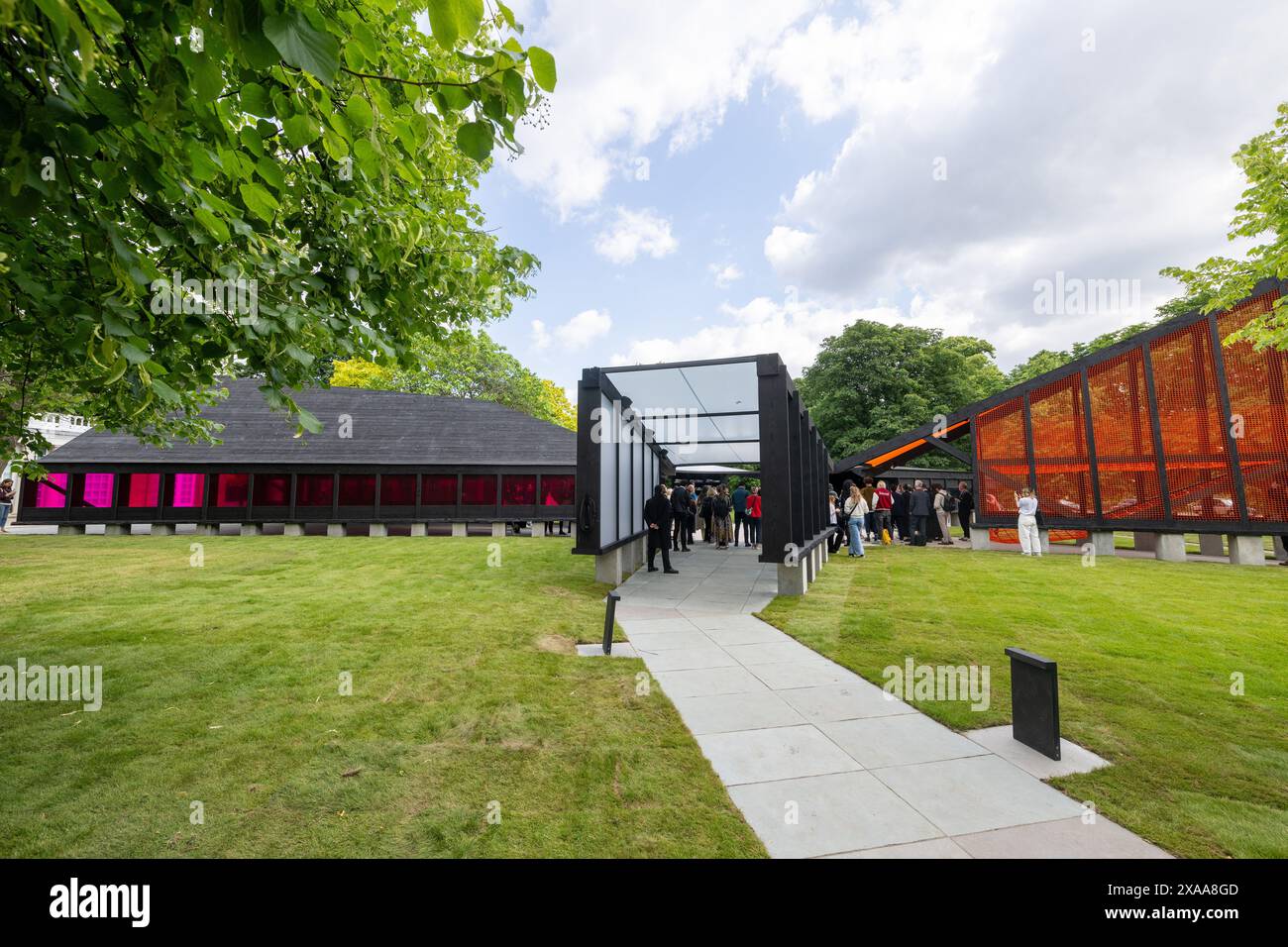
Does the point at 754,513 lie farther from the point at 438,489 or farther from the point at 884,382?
the point at 884,382

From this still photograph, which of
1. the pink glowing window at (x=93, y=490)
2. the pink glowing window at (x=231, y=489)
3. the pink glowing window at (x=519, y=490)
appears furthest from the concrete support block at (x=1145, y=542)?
the pink glowing window at (x=93, y=490)

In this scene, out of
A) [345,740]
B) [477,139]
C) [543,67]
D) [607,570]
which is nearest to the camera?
[543,67]

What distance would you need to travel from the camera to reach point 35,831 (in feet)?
9.81

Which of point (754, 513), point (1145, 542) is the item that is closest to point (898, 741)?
point (754, 513)

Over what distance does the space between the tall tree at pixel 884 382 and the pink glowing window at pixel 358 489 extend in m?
30.2

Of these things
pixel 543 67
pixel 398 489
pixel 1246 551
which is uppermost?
pixel 543 67

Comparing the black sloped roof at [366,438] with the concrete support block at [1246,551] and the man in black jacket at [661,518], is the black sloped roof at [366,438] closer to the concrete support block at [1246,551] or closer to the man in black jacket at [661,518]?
the man in black jacket at [661,518]

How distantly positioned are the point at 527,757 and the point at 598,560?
23.5 feet

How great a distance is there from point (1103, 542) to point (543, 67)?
20.9 m

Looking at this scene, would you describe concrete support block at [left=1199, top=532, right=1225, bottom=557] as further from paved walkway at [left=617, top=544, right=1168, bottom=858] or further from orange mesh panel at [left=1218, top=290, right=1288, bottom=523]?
paved walkway at [left=617, top=544, right=1168, bottom=858]

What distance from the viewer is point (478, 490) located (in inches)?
931

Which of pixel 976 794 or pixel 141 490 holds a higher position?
pixel 141 490

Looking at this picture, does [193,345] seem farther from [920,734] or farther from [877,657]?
[877,657]
